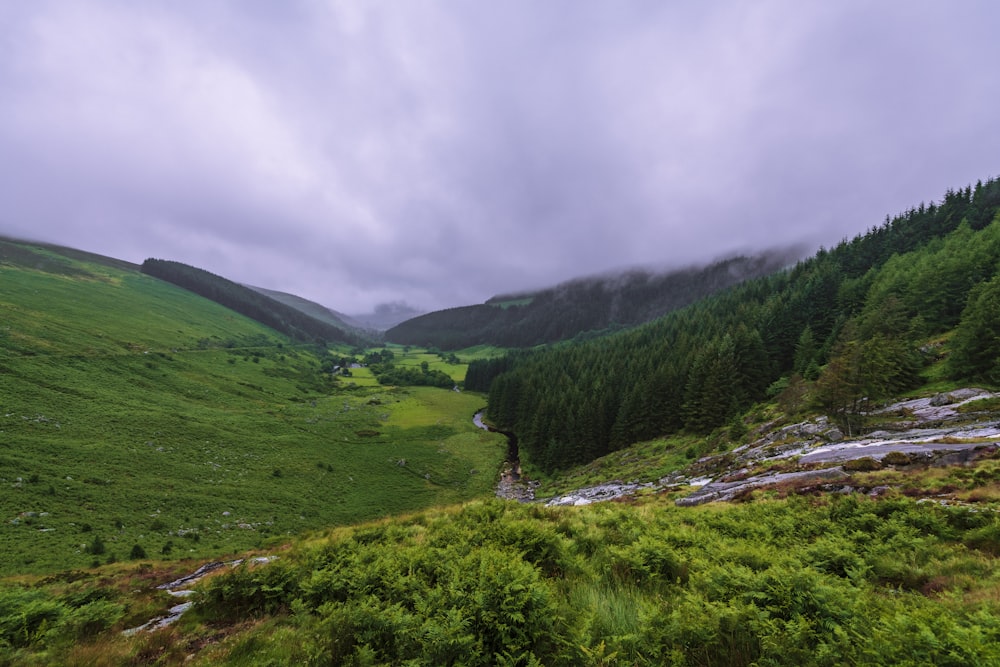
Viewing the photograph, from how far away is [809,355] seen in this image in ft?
201

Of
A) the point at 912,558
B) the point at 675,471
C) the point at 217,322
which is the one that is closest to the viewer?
the point at 912,558

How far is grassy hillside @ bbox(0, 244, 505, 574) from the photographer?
34.1 meters

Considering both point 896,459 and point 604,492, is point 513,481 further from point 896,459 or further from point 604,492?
point 896,459

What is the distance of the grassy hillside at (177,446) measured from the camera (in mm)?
34094

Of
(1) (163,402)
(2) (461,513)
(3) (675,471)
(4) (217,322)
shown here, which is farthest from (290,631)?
(4) (217,322)

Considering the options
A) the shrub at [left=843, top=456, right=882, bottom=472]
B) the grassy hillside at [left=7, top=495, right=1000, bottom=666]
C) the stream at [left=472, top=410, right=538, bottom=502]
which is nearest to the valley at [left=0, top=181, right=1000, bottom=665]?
the grassy hillside at [left=7, top=495, right=1000, bottom=666]

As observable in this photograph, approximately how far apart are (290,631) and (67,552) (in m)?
38.6

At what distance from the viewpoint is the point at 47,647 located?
8.30 meters

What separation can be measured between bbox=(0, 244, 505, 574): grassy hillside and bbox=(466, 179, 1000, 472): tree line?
68.2 ft

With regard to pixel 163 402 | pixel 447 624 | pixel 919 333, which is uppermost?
pixel 919 333

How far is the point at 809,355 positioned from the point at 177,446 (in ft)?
349

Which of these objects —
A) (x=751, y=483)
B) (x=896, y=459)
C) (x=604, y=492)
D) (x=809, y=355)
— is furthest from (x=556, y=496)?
(x=809, y=355)

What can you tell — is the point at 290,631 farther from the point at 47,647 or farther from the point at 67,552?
the point at 67,552

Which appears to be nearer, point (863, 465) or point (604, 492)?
point (863, 465)
